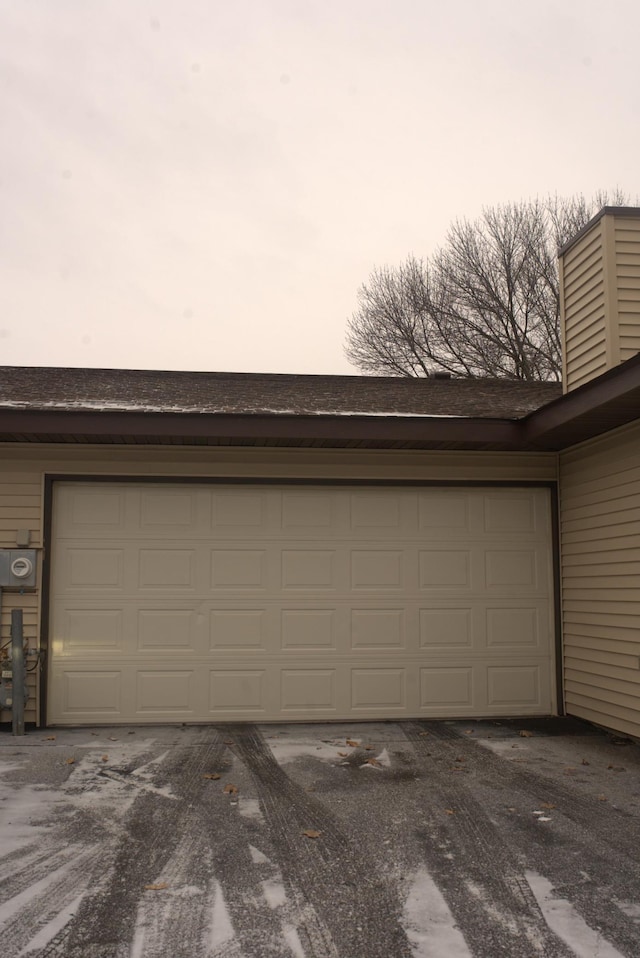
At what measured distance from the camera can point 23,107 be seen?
12367 mm

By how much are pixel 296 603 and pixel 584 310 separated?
4.11 metres

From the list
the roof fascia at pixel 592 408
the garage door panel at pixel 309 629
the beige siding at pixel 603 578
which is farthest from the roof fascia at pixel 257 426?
the garage door panel at pixel 309 629

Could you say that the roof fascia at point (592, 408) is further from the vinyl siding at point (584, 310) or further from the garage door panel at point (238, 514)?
the garage door panel at point (238, 514)

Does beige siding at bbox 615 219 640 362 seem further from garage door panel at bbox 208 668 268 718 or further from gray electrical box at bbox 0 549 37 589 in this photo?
gray electrical box at bbox 0 549 37 589

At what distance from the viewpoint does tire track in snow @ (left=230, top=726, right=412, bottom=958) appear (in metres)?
3.17

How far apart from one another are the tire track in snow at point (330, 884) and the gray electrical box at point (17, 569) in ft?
11.0

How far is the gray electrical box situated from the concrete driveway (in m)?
1.43

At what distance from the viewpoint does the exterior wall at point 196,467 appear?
25.1 feet

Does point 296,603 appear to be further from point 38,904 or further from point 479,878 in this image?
point 38,904

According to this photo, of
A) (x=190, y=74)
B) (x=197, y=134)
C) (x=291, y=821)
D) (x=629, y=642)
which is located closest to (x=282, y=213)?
(x=197, y=134)

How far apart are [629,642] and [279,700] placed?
10.9 feet

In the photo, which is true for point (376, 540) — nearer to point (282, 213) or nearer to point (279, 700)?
point (279, 700)

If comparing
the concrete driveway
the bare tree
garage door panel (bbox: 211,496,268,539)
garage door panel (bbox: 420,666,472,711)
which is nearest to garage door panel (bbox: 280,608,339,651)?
garage door panel (bbox: 211,496,268,539)

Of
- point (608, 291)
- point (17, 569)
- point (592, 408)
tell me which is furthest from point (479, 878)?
point (608, 291)
